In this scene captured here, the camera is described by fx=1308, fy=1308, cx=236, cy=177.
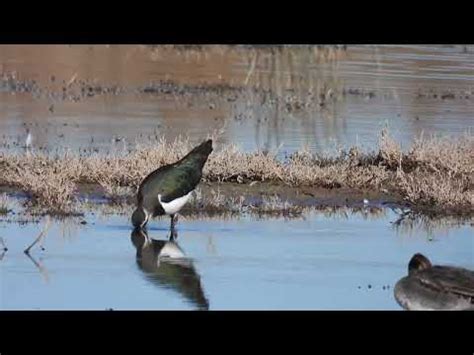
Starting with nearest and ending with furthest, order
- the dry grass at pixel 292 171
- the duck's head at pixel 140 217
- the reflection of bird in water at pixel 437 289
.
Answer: the reflection of bird in water at pixel 437 289, the duck's head at pixel 140 217, the dry grass at pixel 292 171

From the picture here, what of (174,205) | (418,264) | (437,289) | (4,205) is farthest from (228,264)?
(4,205)

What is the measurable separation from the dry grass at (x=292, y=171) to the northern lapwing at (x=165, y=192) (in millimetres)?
936

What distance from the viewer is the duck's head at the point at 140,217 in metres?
Result: 12.3

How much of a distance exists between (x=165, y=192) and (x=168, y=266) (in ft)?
4.54

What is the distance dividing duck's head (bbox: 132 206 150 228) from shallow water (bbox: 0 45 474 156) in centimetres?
495

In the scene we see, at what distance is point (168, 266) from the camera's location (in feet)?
36.5

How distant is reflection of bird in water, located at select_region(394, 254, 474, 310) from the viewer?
29.4 ft

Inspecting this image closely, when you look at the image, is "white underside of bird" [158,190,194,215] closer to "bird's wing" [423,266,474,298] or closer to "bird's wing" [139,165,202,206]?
"bird's wing" [139,165,202,206]

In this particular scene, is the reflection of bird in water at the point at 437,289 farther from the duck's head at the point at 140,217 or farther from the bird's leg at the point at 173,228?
the duck's head at the point at 140,217

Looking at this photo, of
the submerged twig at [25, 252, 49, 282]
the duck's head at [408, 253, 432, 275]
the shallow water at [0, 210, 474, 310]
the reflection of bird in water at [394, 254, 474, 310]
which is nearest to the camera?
the reflection of bird in water at [394, 254, 474, 310]

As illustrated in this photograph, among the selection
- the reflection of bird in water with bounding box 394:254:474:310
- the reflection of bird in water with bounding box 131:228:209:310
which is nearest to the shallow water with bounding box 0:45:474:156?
the reflection of bird in water with bounding box 131:228:209:310

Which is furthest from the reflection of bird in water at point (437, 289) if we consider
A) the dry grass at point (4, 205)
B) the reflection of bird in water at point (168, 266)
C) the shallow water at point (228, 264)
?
the dry grass at point (4, 205)

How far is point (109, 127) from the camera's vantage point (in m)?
19.6
